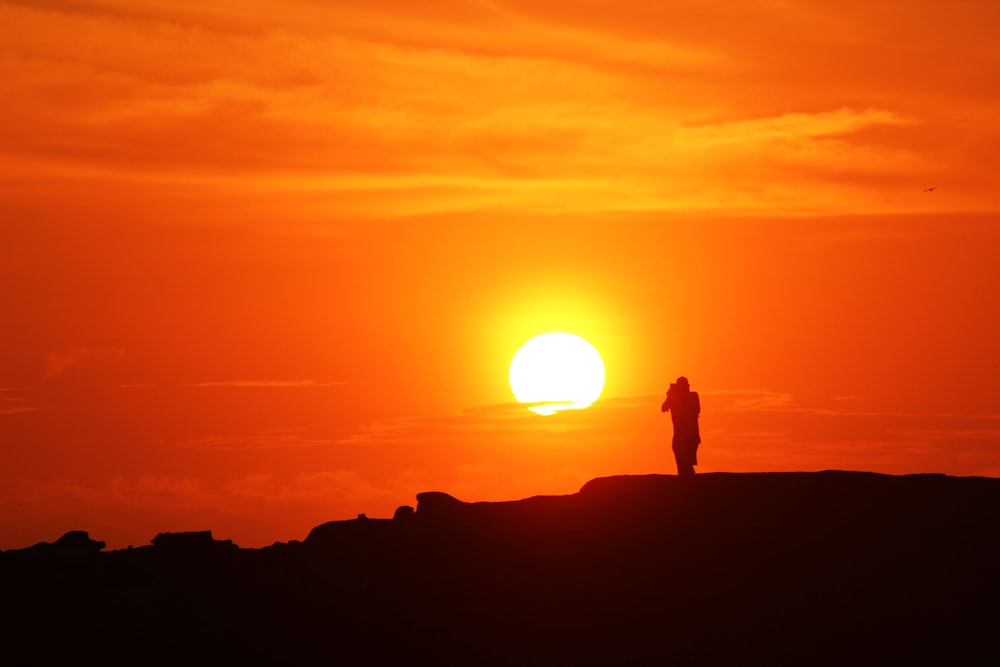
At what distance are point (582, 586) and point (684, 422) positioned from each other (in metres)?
5.81

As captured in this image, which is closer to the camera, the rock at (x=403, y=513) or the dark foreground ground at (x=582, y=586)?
the dark foreground ground at (x=582, y=586)

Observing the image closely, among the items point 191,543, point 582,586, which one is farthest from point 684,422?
point 191,543

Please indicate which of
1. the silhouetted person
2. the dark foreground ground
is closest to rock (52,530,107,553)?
the dark foreground ground

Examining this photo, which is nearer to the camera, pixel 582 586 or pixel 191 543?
pixel 582 586

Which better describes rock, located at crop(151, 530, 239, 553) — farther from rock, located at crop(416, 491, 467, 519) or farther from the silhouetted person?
the silhouetted person

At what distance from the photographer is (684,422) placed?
38156 mm

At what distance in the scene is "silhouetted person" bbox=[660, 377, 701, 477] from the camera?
126 feet

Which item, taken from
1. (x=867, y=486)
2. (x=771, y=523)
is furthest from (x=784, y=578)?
(x=867, y=486)

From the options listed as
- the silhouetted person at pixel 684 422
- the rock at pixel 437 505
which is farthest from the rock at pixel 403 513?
the silhouetted person at pixel 684 422

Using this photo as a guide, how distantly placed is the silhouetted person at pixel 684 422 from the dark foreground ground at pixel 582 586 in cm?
51

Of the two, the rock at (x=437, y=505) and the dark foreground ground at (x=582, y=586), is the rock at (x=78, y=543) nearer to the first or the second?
the dark foreground ground at (x=582, y=586)

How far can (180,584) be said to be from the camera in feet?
117

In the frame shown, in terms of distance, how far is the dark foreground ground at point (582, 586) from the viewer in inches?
1277

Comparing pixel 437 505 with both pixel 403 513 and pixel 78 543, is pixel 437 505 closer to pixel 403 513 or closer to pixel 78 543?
pixel 403 513
